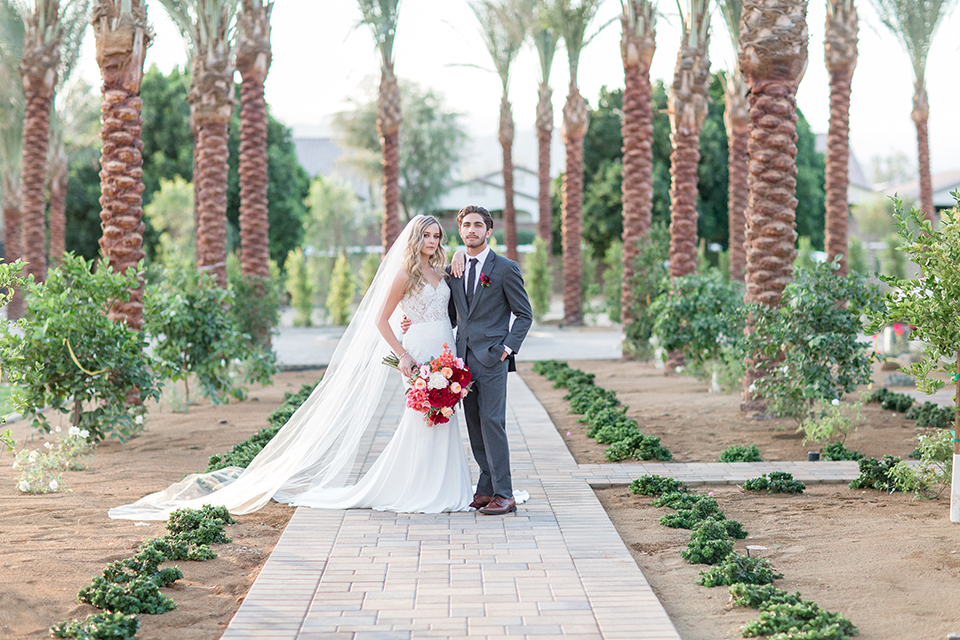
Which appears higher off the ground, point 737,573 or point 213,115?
point 213,115

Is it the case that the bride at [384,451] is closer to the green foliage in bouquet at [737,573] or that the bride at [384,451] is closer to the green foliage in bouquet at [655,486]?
the green foliage in bouquet at [655,486]

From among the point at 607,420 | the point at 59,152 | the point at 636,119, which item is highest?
the point at 59,152

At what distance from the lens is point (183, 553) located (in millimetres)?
5531

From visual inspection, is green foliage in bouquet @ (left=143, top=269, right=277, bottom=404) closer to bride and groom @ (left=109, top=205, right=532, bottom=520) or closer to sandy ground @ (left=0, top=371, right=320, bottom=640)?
sandy ground @ (left=0, top=371, right=320, bottom=640)

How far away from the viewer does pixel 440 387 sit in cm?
637

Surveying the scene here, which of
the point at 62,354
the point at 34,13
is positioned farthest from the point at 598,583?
the point at 34,13

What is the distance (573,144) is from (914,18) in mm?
9645

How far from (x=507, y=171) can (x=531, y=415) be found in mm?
20786

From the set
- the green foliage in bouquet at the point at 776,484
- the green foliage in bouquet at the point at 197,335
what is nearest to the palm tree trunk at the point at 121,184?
the green foliage in bouquet at the point at 197,335

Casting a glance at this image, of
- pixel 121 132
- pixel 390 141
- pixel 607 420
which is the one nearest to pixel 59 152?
pixel 390 141

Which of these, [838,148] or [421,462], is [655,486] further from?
[838,148]

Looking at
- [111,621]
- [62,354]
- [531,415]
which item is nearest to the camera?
[111,621]

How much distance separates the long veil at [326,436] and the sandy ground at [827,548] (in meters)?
2.06

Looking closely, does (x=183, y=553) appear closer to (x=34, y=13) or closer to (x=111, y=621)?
(x=111, y=621)
